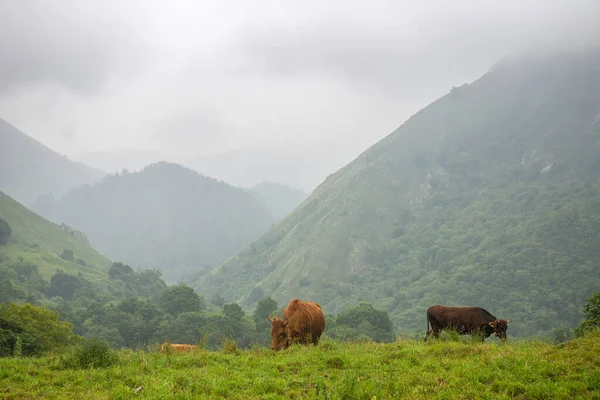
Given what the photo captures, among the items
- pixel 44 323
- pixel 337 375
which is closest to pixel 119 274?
pixel 44 323

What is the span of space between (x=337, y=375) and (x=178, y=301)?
83.2 meters

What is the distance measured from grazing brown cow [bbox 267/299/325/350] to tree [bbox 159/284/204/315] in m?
75.0

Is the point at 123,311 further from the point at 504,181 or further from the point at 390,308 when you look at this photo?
the point at 504,181

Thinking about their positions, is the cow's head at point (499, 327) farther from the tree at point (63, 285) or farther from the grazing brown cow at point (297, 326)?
the tree at point (63, 285)

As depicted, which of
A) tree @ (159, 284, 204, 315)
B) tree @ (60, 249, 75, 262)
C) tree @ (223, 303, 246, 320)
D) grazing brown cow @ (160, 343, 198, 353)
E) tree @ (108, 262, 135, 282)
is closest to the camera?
grazing brown cow @ (160, 343, 198, 353)

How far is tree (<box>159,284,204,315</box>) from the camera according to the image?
87.0m

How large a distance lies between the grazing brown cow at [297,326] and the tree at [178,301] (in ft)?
246

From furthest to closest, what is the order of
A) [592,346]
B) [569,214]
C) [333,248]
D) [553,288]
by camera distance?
[333,248]
[569,214]
[553,288]
[592,346]

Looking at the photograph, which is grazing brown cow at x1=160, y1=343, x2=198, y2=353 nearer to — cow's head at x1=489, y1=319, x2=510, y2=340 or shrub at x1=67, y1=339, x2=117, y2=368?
shrub at x1=67, y1=339, x2=117, y2=368

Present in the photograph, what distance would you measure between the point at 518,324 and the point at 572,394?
113 meters

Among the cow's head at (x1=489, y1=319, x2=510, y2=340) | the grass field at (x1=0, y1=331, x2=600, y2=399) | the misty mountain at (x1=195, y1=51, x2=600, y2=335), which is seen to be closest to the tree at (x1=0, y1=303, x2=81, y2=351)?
the grass field at (x1=0, y1=331, x2=600, y2=399)

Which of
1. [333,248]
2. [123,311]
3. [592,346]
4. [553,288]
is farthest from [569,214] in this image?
[592,346]

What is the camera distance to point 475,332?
1694cm

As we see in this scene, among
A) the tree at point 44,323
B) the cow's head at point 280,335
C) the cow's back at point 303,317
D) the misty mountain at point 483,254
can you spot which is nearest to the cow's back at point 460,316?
the cow's back at point 303,317
